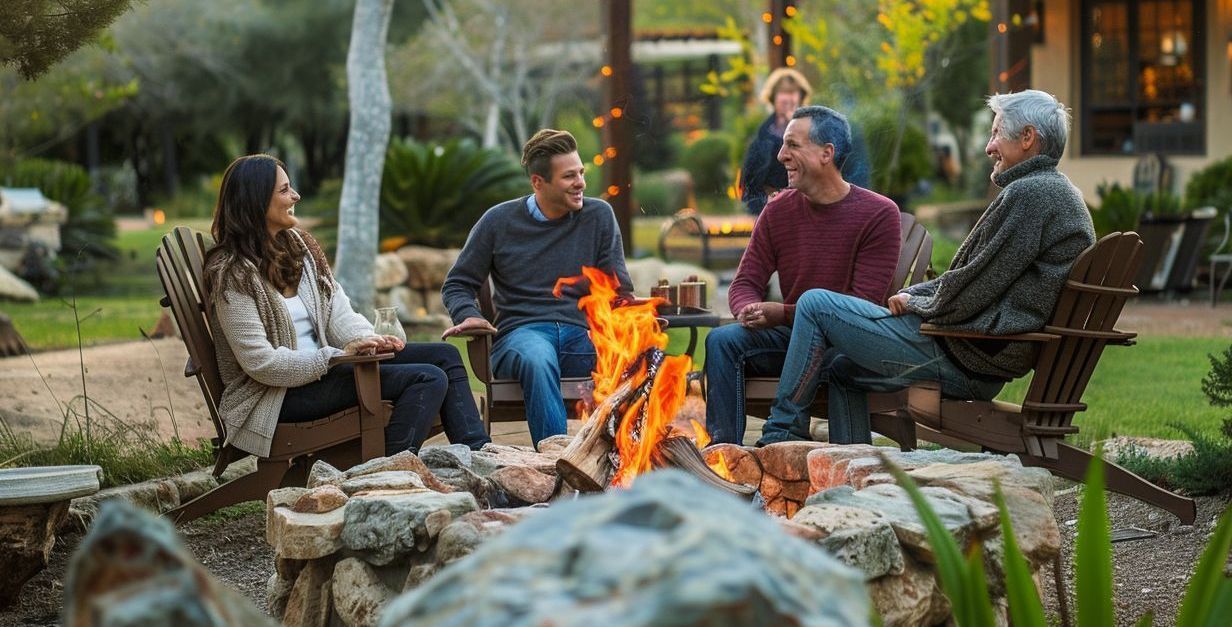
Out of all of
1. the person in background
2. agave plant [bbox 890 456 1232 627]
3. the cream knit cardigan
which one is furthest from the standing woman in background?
agave plant [bbox 890 456 1232 627]

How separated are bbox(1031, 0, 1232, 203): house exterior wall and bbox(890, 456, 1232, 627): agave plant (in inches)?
577

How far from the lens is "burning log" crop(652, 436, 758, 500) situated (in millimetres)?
4148

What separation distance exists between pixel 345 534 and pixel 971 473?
59.9 inches

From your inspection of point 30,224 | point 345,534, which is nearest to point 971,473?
point 345,534

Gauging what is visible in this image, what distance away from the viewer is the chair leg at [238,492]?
15.4 ft

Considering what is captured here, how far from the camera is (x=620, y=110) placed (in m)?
10.2

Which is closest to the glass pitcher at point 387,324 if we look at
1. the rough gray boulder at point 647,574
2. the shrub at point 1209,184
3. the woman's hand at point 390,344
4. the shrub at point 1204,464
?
the woman's hand at point 390,344

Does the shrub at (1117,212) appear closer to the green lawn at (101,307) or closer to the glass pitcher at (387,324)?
the green lawn at (101,307)

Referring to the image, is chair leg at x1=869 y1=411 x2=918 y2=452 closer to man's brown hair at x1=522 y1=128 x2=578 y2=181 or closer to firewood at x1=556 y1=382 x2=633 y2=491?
firewood at x1=556 y1=382 x2=633 y2=491

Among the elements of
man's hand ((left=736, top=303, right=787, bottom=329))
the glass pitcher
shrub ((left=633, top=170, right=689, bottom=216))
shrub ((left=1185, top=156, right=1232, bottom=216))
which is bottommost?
shrub ((left=633, top=170, right=689, bottom=216))

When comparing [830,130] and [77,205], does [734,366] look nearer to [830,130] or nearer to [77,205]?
[830,130]

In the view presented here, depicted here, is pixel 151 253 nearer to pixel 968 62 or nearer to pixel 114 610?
pixel 968 62

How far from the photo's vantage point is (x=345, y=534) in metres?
3.46

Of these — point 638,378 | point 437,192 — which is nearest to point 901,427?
point 638,378
